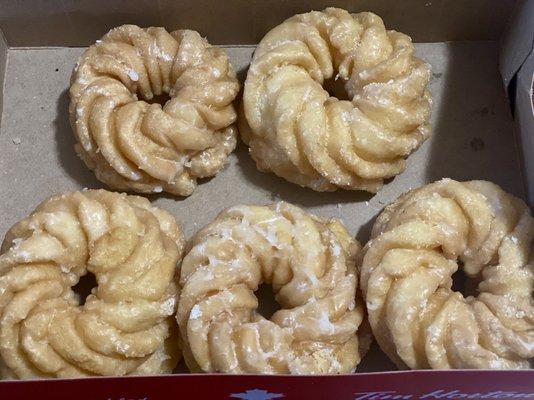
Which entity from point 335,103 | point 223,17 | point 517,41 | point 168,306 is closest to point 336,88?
point 335,103

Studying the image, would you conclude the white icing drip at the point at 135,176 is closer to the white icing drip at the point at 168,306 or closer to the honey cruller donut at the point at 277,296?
the honey cruller donut at the point at 277,296

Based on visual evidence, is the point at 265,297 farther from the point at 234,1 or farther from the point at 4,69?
the point at 4,69

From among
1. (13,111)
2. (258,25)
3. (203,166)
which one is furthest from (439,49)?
(13,111)

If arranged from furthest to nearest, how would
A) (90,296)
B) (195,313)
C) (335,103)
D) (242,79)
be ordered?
(242,79) < (335,103) < (90,296) < (195,313)

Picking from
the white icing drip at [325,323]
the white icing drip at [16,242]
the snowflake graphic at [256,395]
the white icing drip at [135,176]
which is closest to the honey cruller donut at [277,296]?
the white icing drip at [325,323]

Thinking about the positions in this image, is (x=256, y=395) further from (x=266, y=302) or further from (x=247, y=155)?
(x=247, y=155)

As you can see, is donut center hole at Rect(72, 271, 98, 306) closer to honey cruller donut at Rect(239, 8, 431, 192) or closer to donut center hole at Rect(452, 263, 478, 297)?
honey cruller donut at Rect(239, 8, 431, 192)

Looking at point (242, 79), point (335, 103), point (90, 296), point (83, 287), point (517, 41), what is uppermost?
point (517, 41)
